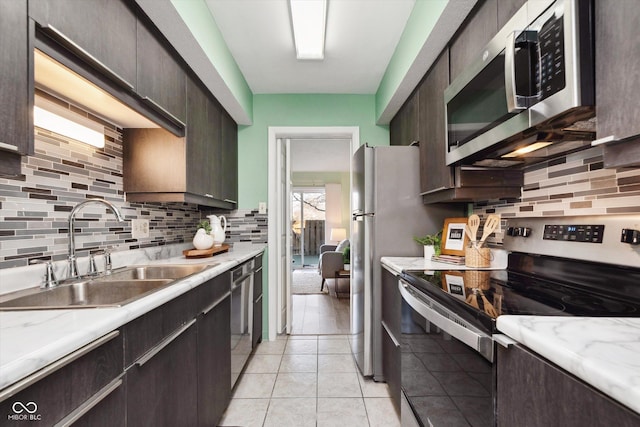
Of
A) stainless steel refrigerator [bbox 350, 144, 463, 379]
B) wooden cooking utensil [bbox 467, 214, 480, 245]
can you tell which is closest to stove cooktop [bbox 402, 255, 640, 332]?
wooden cooking utensil [bbox 467, 214, 480, 245]

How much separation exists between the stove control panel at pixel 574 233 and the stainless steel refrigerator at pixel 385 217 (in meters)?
0.88

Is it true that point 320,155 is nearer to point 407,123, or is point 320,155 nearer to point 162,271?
point 407,123

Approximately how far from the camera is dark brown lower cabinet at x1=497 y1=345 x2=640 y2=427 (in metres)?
0.51

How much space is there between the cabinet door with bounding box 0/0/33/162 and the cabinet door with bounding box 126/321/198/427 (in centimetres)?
68

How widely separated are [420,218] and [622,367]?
5.62ft

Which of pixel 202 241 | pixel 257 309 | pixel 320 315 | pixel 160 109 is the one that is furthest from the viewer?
pixel 320 315

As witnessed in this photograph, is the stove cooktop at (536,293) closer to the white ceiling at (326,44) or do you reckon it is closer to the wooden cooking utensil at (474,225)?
the wooden cooking utensil at (474,225)

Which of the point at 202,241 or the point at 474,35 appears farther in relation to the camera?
the point at 202,241

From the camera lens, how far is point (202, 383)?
1462mm

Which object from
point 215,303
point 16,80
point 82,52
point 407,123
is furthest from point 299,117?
point 16,80

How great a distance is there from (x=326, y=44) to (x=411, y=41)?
65 cm

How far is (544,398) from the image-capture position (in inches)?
25.3

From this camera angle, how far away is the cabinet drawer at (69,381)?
581 millimetres

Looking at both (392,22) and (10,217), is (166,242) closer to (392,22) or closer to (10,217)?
(10,217)
